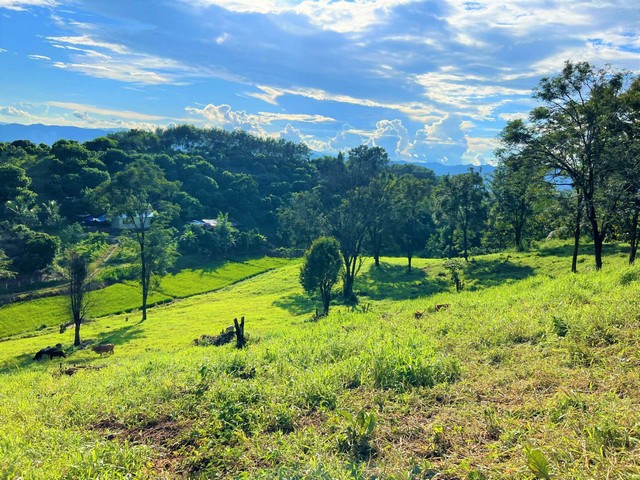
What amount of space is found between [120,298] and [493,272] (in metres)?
50.5

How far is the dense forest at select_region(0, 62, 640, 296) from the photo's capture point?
24625 mm

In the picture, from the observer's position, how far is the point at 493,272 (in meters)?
41.0

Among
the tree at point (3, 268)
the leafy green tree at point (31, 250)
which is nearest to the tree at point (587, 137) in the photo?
the tree at point (3, 268)

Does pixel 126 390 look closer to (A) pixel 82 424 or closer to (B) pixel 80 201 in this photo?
(A) pixel 82 424

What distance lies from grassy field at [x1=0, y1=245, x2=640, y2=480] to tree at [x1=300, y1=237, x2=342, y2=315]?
28.6 m

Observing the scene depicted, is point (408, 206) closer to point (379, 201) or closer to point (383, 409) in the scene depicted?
point (379, 201)

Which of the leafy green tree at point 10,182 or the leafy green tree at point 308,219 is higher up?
the leafy green tree at point 10,182

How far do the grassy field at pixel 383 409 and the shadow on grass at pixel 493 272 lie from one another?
Answer: 2738cm

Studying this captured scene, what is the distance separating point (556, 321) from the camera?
8180mm

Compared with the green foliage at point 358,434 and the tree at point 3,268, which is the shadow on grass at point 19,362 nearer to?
the tree at point 3,268

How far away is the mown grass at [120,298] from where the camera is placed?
4434cm

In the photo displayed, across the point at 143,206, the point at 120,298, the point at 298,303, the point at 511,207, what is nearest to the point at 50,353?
the point at 298,303

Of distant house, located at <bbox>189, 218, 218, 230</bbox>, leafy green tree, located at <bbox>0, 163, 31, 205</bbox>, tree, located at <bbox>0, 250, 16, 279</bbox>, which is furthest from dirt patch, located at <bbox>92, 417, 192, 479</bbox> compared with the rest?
distant house, located at <bbox>189, 218, 218, 230</bbox>

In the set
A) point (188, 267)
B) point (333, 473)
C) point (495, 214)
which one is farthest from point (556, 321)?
point (188, 267)
